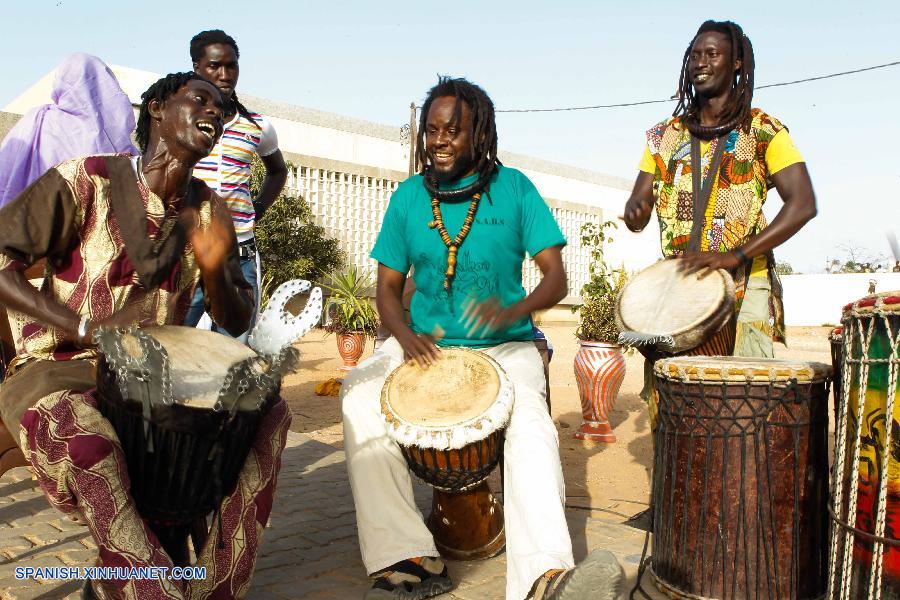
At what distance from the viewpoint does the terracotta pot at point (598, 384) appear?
6109mm

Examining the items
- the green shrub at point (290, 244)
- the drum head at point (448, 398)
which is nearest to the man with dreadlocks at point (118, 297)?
the drum head at point (448, 398)

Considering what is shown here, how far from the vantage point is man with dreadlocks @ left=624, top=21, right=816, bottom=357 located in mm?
3494

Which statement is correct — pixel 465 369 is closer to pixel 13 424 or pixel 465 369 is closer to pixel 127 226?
pixel 127 226

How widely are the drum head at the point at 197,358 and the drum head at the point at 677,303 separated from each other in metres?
1.72

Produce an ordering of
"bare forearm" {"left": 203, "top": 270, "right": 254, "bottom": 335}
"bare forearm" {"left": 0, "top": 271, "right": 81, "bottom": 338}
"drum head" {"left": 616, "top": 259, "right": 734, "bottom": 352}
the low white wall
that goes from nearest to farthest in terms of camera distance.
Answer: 1. "bare forearm" {"left": 0, "top": 271, "right": 81, "bottom": 338}
2. "bare forearm" {"left": 203, "top": 270, "right": 254, "bottom": 335}
3. "drum head" {"left": 616, "top": 259, "right": 734, "bottom": 352}
4. the low white wall

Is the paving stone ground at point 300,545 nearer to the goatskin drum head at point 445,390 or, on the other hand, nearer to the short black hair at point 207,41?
the goatskin drum head at point 445,390

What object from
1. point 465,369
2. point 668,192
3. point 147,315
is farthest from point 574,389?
point 147,315

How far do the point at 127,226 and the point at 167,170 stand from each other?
0.25m

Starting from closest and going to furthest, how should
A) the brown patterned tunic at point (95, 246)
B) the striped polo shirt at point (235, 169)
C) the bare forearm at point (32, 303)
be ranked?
the bare forearm at point (32, 303), the brown patterned tunic at point (95, 246), the striped polo shirt at point (235, 169)

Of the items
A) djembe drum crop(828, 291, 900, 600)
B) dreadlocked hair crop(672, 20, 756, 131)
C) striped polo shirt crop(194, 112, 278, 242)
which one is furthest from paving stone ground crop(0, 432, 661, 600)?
dreadlocked hair crop(672, 20, 756, 131)

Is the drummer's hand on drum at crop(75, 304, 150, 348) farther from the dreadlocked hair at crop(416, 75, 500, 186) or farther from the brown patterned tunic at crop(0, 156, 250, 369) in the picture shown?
the dreadlocked hair at crop(416, 75, 500, 186)

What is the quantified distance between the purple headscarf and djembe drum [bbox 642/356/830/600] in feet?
11.1

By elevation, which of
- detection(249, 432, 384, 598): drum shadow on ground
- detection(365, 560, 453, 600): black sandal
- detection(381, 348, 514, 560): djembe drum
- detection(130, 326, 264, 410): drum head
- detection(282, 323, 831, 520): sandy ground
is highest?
detection(130, 326, 264, 410): drum head

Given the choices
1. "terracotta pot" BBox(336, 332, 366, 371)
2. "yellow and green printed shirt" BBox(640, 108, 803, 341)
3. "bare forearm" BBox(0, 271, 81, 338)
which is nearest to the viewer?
"bare forearm" BBox(0, 271, 81, 338)
